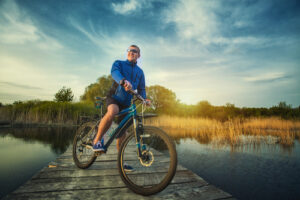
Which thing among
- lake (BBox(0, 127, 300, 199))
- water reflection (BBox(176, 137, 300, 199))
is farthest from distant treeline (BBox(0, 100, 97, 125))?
water reflection (BBox(176, 137, 300, 199))

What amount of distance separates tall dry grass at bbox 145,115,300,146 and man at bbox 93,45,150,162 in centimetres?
620

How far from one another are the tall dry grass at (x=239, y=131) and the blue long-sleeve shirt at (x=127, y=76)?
6.10 metres

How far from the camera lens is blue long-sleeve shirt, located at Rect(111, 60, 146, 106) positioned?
237 cm

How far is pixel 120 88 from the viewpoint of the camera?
2387 millimetres

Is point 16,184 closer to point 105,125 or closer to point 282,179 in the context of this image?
point 105,125

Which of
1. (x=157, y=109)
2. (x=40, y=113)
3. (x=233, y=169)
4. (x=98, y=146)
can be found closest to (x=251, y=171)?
(x=233, y=169)

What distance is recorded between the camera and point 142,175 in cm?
212

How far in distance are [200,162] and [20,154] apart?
19.0 feet

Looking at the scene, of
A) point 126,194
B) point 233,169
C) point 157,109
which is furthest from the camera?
point 157,109

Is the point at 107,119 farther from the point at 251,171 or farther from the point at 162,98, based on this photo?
the point at 162,98

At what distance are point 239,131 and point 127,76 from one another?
985 centimetres

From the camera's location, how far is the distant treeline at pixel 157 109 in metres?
13.0

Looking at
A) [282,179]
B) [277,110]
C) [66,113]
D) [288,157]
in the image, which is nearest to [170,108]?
[277,110]

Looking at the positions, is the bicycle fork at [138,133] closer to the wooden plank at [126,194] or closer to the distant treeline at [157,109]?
the wooden plank at [126,194]
